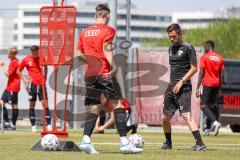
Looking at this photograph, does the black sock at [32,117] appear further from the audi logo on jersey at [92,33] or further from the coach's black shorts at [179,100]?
the audi logo on jersey at [92,33]

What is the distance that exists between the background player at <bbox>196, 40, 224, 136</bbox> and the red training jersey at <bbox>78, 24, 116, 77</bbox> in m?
9.66

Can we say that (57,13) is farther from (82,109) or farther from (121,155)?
(82,109)

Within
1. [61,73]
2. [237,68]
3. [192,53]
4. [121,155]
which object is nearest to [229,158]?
[121,155]

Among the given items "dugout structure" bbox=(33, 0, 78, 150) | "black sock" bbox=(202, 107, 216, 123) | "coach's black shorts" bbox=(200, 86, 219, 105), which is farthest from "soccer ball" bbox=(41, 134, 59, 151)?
"coach's black shorts" bbox=(200, 86, 219, 105)

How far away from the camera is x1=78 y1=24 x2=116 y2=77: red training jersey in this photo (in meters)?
14.9

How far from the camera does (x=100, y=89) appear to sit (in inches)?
587

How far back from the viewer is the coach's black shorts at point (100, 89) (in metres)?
14.8

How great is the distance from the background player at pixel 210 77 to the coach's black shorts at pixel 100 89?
9.66m

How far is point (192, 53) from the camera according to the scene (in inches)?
646

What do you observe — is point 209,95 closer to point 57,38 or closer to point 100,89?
point 57,38

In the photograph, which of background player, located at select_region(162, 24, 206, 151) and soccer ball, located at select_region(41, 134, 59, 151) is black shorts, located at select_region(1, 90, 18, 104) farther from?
soccer ball, located at select_region(41, 134, 59, 151)

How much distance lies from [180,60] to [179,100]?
0.73 m

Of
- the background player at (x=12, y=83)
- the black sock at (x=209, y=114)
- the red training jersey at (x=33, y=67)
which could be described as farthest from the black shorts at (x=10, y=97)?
the black sock at (x=209, y=114)

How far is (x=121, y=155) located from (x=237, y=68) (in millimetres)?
16481
